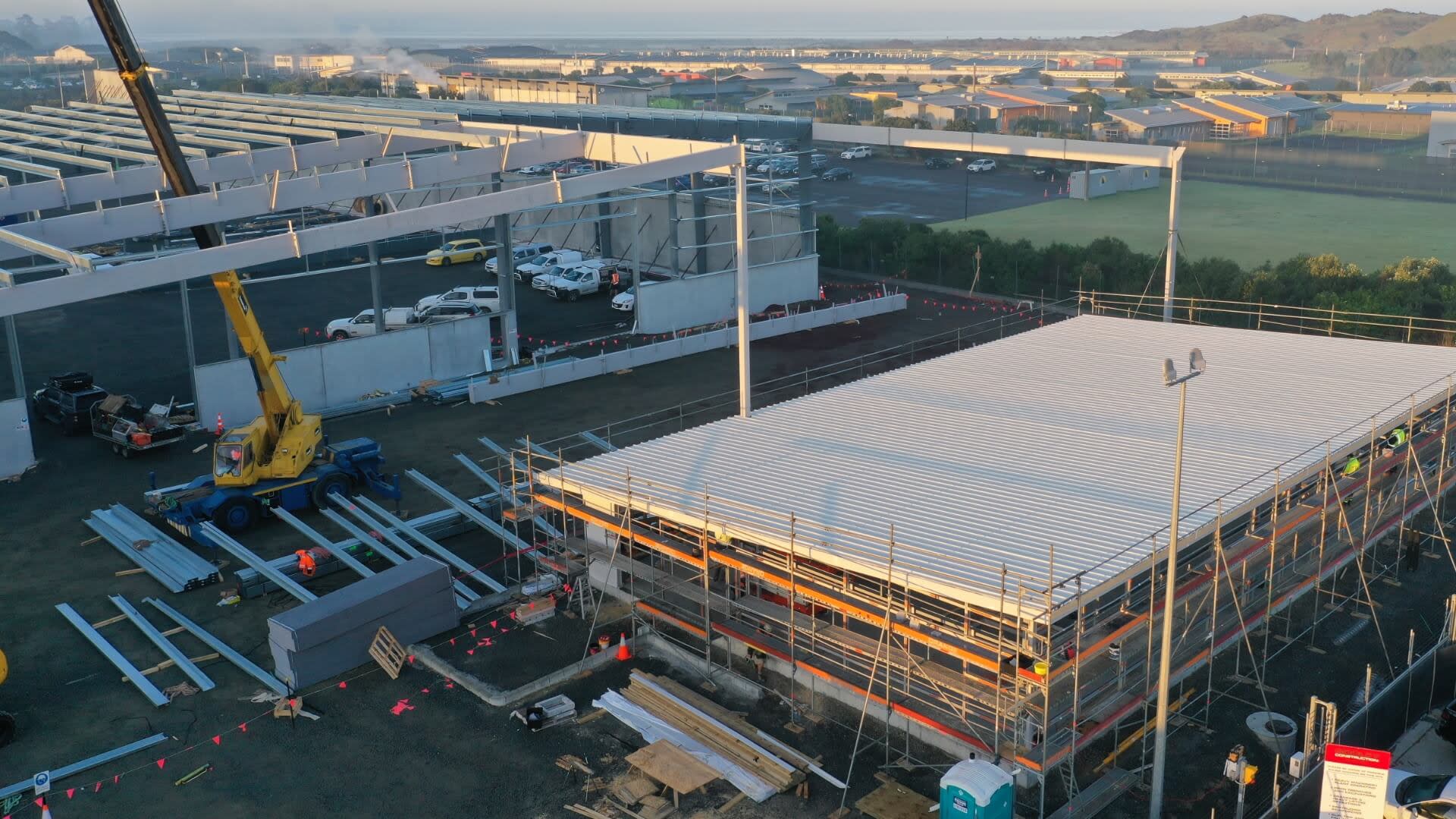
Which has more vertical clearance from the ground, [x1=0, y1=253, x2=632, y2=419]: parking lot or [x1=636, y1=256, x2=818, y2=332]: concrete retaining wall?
[x1=636, y1=256, x2=818, y2=332]: concrete retaining wall

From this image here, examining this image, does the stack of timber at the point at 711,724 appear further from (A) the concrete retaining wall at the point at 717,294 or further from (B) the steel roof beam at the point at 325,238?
(A) the concrete retaining wall at the point at 717,294

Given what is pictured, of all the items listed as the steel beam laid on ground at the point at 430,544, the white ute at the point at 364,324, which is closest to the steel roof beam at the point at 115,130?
the white ute at the point at 364,324

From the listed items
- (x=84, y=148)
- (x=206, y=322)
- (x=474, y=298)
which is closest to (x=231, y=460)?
(x=474, y=298)

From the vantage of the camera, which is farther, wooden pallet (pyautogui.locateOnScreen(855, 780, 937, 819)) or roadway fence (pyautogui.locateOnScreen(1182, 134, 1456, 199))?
roadway fence (pyautogui.locateOnScreen(1182, 134, 1456, 199))

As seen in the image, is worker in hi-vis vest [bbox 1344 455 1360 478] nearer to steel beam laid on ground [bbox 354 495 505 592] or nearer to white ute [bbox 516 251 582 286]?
steel beam laid on ground [bbox 354 495 505 592]

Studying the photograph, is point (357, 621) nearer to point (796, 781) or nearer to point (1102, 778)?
point (796, 781)

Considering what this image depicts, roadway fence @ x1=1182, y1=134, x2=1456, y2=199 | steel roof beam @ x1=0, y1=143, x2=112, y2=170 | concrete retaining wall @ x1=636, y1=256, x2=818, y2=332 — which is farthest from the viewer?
roadway fence @ x1=1182, y1=134, x2=1456, y2=199

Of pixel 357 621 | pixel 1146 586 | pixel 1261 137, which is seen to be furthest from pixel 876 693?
pixel 1261 137

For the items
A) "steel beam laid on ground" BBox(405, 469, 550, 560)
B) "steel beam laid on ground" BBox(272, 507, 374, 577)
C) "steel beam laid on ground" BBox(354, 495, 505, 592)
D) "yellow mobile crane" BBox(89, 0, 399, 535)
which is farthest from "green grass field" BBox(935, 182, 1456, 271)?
"steel beam laid on ground" BBox(272, 507, 374, 577)
